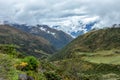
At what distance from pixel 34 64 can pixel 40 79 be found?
4.97 ft

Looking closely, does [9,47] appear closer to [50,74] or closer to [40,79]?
[50,74]

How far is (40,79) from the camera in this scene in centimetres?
2583

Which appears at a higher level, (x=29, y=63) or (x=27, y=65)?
(x=29, y=63)

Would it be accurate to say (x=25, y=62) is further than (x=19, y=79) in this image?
Yes

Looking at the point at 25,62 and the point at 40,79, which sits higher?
the point at 25,62

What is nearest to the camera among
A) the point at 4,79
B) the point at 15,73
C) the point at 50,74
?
the point at 4,79

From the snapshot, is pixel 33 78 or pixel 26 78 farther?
pixel 33 78

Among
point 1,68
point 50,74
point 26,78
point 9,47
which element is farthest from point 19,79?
point 9,47

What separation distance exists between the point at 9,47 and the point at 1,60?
758cm

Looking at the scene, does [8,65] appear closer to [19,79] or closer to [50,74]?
[19,79]

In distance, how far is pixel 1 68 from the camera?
22922 mm

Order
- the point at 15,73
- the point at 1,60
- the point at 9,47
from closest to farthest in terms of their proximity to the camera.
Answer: the point at 15,73
the point at 1,60
the point at 9,47

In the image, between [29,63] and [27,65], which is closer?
[27,65]

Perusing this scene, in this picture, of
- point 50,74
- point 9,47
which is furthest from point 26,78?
point 9,47
